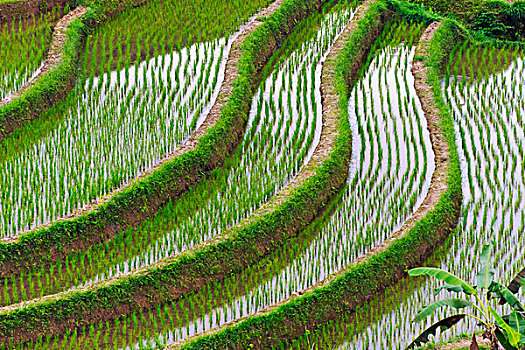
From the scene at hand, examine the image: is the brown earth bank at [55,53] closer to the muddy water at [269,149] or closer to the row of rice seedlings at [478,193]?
the muddy water at [269,149]

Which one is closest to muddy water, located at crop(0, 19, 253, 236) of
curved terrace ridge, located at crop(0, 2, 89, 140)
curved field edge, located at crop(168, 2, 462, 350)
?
curved terrace ridge, located at crop(0, 2, 89, 140)

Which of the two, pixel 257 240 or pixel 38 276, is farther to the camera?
pixel 257 240

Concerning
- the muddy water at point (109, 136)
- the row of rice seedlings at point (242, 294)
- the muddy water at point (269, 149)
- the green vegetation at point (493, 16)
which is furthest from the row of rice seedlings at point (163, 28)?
the row of rice seedlings at point (242, 294)

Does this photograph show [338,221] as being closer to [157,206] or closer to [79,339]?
[157,206]

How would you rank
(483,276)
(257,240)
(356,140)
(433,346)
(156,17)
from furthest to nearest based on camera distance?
(156,17)
(356,140)
(257,240)
(433,346)
(483,276)

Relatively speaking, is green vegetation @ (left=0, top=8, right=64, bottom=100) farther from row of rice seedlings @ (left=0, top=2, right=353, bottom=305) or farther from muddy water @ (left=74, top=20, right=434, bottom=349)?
muddy water @ (left=74, top=20, right=434, bottom=349)

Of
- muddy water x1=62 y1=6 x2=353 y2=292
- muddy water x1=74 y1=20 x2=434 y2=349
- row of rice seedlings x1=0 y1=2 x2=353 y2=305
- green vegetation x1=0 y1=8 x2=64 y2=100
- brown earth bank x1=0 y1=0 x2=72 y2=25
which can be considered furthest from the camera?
brown earth bank x1=0 y1=0 x2=72 y2=25

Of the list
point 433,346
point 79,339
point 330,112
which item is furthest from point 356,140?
point 79,339
